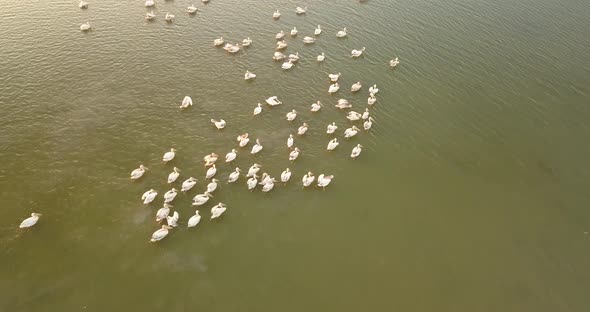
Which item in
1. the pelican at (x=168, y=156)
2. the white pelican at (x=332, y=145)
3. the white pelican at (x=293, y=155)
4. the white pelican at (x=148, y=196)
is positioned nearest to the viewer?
the white pelican at (x=148, y=196)

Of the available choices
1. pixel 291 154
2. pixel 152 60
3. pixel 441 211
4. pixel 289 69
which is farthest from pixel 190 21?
pixel 441 211

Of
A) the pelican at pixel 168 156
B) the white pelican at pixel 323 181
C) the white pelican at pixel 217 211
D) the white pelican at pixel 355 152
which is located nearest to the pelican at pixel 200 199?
the white pelican at pixel 217 211

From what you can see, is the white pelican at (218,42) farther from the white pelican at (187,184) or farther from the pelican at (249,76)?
the white pelican at (187,184)

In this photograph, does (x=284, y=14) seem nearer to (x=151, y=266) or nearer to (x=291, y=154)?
(x=291, y=154)

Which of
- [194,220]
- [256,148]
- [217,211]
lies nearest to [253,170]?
[256,148]

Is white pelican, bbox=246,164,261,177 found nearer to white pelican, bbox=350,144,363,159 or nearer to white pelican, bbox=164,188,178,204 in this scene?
white pelican, bbox=164,188,178,204

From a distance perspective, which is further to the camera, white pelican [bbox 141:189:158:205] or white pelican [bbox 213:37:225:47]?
white pelican [bbox 213:37:225:47]

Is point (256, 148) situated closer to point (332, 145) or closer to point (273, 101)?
point (332, 145)

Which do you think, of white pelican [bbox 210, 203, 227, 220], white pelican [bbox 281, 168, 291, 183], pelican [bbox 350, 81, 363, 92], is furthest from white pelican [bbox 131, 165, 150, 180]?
pelican [bbox 350, 81, 363, 92]
